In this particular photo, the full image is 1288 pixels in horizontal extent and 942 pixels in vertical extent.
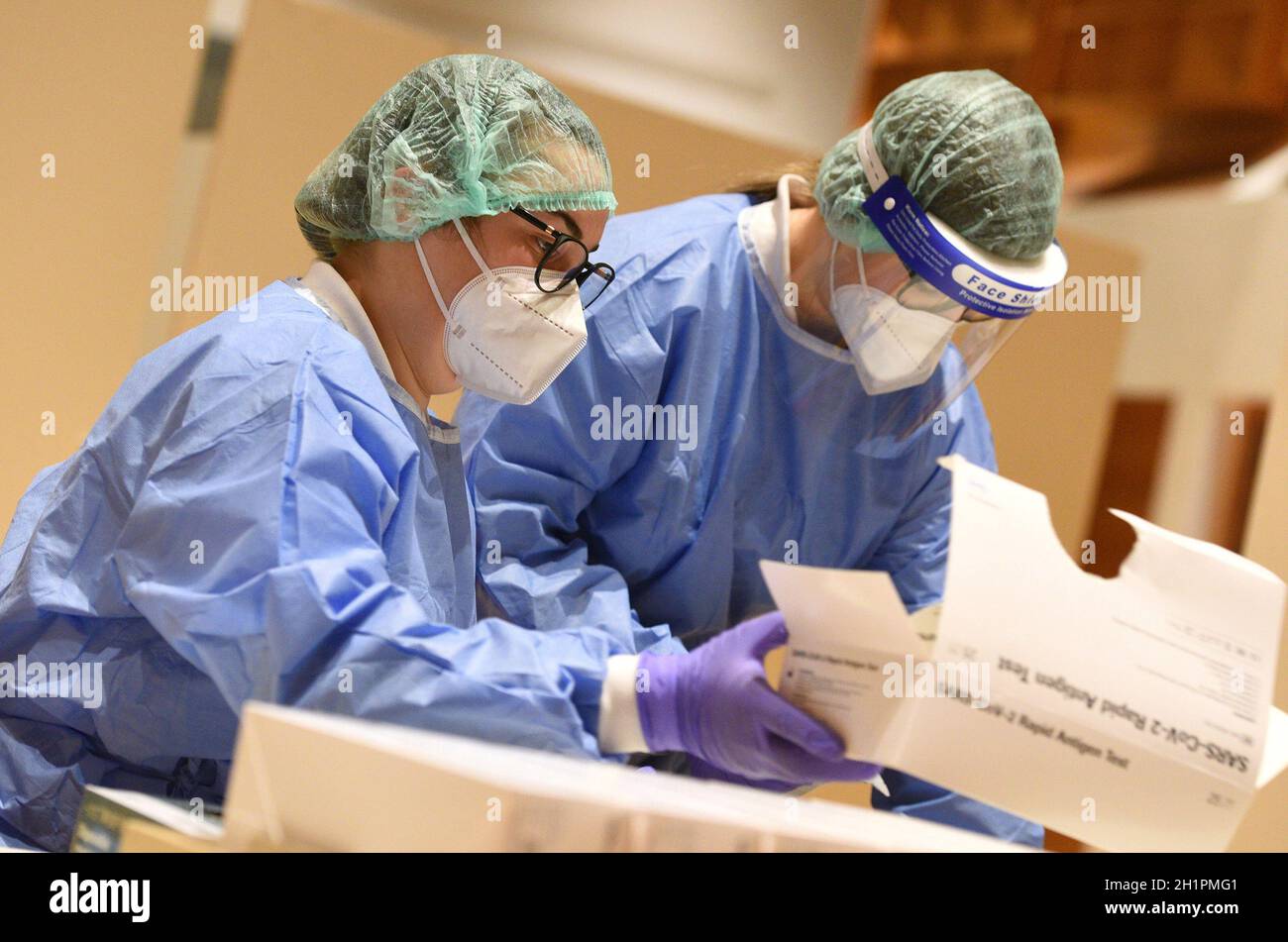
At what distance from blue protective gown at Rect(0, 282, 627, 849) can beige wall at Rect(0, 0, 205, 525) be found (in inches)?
33.2

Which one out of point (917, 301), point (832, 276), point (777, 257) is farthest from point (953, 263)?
point (777, 257)

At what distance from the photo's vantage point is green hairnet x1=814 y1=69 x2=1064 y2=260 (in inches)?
69.4

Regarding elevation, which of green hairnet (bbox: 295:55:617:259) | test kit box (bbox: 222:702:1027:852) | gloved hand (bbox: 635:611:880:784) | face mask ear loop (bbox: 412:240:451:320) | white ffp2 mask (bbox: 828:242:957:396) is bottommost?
gloved hand (bbox: 635:611:880:784)

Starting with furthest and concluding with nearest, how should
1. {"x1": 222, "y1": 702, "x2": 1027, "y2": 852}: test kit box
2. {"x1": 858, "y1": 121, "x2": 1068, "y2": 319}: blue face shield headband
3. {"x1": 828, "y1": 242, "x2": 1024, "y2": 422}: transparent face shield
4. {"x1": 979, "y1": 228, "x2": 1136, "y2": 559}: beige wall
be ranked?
{"x1": 979, "y1": 228, "x2": 1136, "y2": 559}: beige wall
{"x1": 828, "y1": 242, "x2": 1024, "y2": 422}: transparent face shield
{"x1": 858, "y1": 121, "x2": 1068, "y2": 319}: blue face shield headband
{"x1": 222, "y1": 702, "x2": 1027, "y2": 852}: test kit box

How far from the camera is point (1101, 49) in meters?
4.51

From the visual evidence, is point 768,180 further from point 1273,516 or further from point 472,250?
point 1273,516

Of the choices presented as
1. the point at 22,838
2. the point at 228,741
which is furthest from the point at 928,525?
the point at 22,838

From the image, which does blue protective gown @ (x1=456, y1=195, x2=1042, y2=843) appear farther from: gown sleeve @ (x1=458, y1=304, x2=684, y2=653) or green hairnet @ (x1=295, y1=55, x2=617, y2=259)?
green hairnet @ (x1=295, y1=55, x2=617, y2=259)

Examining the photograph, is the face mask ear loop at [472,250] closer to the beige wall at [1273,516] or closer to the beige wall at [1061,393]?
the beige wall at [1273,516]

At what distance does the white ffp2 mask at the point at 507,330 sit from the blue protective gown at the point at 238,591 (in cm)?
11

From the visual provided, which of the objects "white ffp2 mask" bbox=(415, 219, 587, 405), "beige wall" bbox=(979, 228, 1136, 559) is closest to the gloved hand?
"white ffp2 mask" bbox=(415, 219, 587, 405)

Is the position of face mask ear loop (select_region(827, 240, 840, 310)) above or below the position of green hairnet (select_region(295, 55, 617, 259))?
below

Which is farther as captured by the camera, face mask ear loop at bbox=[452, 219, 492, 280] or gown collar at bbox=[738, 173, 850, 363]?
gown collar at bbox=[738, 173, 850, 363]

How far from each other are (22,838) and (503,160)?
88 centimetres
